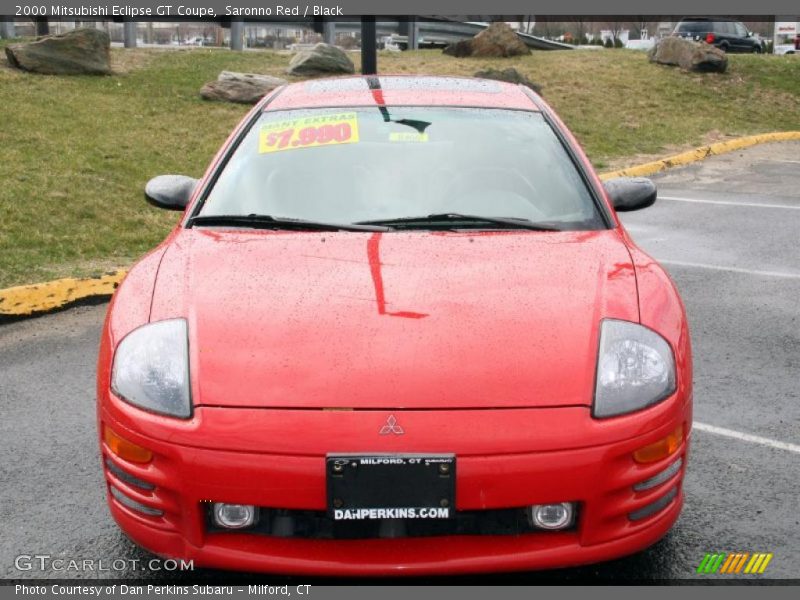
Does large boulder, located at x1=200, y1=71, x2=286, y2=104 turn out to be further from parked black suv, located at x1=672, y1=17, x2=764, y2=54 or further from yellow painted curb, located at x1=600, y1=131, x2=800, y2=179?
parked black suv, located at x1=672, y1=17, x2=764, y2=54

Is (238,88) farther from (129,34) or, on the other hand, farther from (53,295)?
(53,295)

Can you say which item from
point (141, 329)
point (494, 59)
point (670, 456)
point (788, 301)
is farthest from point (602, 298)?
point (494, 59)

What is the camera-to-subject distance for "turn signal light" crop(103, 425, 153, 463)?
2.55 metres

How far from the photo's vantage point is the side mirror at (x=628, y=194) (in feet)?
13.3

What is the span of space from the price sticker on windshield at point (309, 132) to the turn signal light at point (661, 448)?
1.84 metres

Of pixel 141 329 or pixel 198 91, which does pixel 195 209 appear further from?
pixel 198 91

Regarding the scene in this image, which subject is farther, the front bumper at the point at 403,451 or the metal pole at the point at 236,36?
the metal pole at the point at 236,36

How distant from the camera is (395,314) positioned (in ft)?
9.13

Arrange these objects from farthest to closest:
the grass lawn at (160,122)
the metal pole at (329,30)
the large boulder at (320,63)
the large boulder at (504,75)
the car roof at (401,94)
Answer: the metal pole at (329,30), the large boulder at (320,63), the large boulder at (504,75), the grass lawn at (160,122), the car roof at (401,94)

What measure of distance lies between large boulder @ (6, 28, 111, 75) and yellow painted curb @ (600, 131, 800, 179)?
7531mm

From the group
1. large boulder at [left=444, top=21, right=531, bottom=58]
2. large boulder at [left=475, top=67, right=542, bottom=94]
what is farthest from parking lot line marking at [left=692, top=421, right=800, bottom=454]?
large boulder at [left=444, top=21, right=531, bottom=58]

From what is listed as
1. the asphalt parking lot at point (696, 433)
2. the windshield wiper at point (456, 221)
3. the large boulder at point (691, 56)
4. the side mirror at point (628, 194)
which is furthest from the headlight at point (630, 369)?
the large boulder at point (691, 56)

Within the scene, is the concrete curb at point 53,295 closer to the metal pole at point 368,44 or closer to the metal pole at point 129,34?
the metal pole at point 368,44

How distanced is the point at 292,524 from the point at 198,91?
12.1 metres
